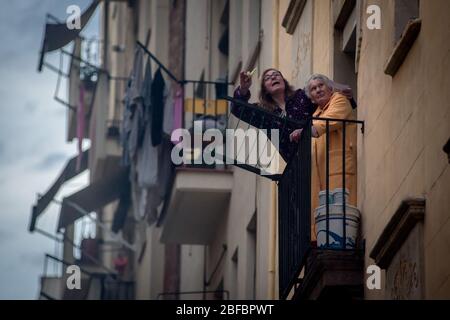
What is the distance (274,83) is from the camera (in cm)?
1734

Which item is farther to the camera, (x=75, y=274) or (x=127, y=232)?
(x=127, y=232)

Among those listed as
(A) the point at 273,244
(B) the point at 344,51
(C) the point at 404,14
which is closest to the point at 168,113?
(A) the point at 273,244

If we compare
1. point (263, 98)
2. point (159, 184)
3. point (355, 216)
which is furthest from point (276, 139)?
point (159, 184)

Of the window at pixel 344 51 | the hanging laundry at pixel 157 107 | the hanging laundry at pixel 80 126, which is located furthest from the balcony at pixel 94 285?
the window at pixel 344 51

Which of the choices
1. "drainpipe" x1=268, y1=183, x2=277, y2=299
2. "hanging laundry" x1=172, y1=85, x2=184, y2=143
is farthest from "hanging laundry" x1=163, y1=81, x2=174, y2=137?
"drainpipe" x1=268, y1=183, x2=277, y2=299

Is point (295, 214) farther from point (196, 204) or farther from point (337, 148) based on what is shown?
point (196, 204)

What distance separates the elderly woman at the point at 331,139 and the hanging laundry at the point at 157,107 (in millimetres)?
10179

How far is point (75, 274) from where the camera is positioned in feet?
70.5

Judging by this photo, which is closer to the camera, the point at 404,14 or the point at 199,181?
the point at 404,14

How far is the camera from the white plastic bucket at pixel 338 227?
1538 centimetres

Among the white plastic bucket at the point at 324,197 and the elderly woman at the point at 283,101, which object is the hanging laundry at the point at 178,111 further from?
the white plastic bucket at the point at 324,197

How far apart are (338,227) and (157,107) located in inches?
453
